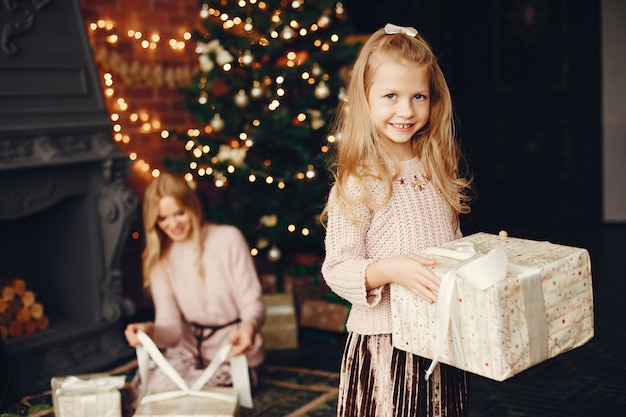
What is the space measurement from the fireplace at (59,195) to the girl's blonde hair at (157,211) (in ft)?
1.98

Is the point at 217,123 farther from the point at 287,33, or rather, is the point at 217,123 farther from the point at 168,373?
the point at 168,373

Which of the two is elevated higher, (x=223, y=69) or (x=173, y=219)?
(x=223, y=69)

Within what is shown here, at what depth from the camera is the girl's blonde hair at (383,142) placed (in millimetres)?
2145

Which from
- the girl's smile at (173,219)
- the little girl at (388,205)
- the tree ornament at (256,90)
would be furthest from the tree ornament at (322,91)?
the little girl at (388,205)

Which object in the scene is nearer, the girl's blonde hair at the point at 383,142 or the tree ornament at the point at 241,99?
the girl's blonde hair at the point at 383,142

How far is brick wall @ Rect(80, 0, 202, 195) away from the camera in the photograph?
5.00 m

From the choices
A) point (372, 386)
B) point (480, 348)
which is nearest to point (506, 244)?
point (480, 348)

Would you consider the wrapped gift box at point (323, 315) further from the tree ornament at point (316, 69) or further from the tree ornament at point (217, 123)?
the tree ornament at point (316, 69)

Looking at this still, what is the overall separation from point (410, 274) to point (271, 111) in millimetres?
3050

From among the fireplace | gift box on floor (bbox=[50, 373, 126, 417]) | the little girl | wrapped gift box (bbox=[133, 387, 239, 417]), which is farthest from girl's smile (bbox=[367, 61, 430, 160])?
the fireplace

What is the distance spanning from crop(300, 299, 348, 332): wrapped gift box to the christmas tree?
339mm

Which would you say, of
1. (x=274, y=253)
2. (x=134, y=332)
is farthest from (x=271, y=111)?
(x=134, y=332)

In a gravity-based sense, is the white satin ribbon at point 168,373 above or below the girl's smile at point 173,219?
below

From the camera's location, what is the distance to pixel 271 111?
484 cm
